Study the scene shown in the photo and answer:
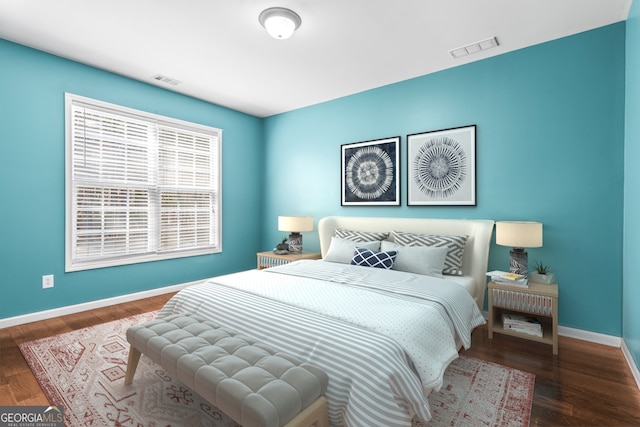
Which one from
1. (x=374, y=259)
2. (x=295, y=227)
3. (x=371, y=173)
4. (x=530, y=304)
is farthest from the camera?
(x=295, y=227)

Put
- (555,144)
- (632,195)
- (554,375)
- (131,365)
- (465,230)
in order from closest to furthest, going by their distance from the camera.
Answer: (131,365) → (554,375) → (632,195) → (555,144) → (465,230)

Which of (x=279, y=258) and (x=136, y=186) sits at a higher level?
(x=136, y=186)

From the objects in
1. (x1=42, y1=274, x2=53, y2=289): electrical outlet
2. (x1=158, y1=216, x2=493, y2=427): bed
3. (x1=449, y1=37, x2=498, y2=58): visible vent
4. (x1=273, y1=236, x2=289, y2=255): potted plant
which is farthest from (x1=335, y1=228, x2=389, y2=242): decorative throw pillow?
(x1=42, y1=274, x2=53, y2=289): electrical outlet

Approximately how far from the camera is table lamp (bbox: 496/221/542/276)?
8.61 ft

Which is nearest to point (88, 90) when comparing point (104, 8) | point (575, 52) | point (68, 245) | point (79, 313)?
point (104, 8)

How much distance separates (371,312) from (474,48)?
8.90 feet

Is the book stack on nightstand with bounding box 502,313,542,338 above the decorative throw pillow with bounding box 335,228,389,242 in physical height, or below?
below

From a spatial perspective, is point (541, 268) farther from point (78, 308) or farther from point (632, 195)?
point (78, 308)

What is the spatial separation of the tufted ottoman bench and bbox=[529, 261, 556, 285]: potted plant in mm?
2342

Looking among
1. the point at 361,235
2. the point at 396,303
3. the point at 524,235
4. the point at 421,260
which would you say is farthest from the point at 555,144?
the point at 396,303

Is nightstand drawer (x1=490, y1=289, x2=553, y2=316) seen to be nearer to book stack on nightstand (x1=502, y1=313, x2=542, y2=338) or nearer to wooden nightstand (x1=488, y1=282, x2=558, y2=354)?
wooden nightstand (x1=488, y1=282, x2=558, y2=354)

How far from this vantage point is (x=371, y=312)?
1.88 meters

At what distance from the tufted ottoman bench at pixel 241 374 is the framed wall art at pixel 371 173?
2.64 metres

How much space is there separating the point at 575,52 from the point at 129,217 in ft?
16.2
